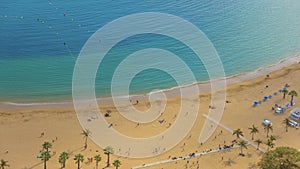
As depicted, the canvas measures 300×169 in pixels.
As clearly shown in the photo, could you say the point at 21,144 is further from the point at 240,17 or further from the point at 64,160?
the point at 240,17

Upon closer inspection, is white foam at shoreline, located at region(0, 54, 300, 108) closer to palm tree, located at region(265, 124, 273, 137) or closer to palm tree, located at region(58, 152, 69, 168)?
palm tree, located at region(265, 124, 273, 137)

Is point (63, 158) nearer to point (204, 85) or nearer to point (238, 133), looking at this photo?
point (238, 133)

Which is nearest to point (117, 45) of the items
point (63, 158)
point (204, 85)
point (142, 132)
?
point (204, 85)

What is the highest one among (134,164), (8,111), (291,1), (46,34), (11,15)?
(291,1)

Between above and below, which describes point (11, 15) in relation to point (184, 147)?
above

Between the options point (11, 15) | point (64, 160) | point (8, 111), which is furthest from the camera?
point (11, 15)

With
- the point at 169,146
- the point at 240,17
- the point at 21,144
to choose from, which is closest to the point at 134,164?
the point at 169,146

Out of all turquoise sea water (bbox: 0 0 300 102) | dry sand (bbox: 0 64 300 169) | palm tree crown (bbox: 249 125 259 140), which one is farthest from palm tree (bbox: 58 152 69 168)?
palm tree crown (bbox: 249 125 259 140)
